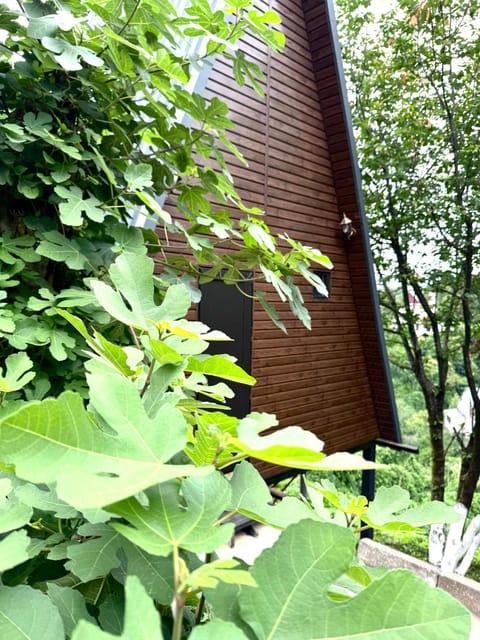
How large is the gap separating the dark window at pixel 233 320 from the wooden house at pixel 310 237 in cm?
1

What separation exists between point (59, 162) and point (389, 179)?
855cm

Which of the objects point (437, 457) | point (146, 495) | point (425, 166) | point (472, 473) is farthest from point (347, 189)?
point (437, 457)

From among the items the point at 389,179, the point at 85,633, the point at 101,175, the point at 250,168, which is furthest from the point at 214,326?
the point at 389,179

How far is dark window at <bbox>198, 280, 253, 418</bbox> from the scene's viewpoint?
400 centimetres

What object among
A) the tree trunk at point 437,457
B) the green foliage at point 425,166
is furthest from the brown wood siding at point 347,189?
the tree trunk at point 437,457

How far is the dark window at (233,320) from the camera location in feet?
13.1

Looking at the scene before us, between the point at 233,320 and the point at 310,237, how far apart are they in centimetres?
182

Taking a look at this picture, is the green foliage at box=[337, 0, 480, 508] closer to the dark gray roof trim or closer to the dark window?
the dark gray roof trim

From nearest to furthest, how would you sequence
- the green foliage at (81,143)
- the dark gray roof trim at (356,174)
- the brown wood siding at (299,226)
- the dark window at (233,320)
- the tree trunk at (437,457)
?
the green foliage at (81,143) → the dark window at (233,320) → the brown wood siding at (299,226) → the dark gray roof trim at (356,174) → the tree trunk at (437,457)

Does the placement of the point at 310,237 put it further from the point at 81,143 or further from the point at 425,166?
the point at 425,166

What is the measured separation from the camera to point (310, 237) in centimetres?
533

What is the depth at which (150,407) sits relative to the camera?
497 mm

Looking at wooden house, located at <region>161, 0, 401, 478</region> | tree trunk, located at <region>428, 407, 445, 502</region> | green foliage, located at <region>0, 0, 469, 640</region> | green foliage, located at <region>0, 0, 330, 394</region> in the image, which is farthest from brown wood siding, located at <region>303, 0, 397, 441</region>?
green foliage, located at <region>0, 0, 469, 640</region>

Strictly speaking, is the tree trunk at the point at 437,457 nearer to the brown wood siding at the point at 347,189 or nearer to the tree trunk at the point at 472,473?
the tree trunk at the point at 472,473
